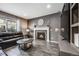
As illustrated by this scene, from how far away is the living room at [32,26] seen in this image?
1.35m

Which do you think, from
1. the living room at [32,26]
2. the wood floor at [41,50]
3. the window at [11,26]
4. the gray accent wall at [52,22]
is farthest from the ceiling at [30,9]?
the wood floor at [41,50]

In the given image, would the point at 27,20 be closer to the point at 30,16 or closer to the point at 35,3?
the point at 30,16

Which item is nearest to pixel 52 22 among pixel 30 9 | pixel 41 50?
pixel 30 9

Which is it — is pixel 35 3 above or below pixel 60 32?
above

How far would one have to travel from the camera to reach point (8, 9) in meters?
1.43

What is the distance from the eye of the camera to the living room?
4.43 ft

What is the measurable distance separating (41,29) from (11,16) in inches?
Answer: 40.1

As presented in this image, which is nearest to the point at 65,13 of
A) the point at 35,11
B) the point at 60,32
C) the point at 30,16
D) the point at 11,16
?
the point at 60,32

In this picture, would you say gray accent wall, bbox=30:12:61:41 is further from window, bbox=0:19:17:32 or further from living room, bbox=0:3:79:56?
window, bbox=0:19:17:32

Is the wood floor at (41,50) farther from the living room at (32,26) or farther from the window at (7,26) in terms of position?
the window at (7,26)

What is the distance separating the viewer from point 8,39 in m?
1.48

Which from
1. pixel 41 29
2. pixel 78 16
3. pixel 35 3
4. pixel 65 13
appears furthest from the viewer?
pixel 41 29

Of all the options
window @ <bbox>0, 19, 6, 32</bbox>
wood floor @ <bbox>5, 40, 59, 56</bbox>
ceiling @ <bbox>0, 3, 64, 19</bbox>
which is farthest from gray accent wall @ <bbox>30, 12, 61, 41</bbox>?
window @ <bbox>0, 19, 6, 32</bbox>

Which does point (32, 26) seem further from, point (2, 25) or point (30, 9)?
point (2, 25)
